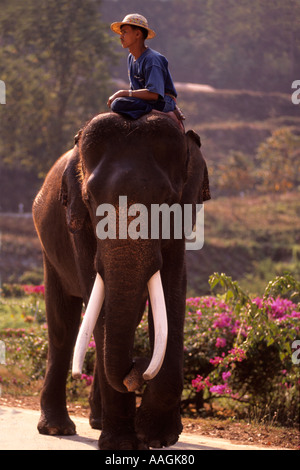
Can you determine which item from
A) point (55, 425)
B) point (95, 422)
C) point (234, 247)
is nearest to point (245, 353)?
point (95, 422)

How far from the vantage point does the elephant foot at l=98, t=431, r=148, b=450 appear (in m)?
4.44

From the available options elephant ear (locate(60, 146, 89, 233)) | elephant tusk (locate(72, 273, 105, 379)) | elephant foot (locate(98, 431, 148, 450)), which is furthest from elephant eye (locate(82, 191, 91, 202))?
elephant foot (locate(98, 431, 148, 450))

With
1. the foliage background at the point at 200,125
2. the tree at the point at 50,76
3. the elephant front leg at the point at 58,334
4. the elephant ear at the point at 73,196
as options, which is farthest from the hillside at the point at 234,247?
the elephant ear at the point at 73,196

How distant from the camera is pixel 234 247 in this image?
29016 millimetres

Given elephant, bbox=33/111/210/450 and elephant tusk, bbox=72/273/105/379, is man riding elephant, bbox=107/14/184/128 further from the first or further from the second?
elephant tusk, bbox=72/273/105/379

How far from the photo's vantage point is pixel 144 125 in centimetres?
437

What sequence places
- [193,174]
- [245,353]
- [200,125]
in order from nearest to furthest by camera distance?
1. [193,174]
2. [245,353]
3. [200,125]

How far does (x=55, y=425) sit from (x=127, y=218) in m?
2.21

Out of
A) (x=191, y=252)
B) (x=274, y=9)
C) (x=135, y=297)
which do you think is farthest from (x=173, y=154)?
(x=191, y=252)

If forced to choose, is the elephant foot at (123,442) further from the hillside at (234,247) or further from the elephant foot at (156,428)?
the hillside at (234,247)

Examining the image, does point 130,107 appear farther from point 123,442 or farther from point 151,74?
point 123,442
